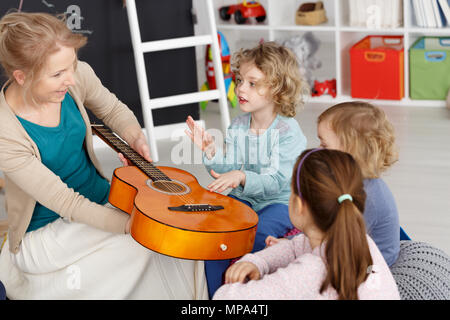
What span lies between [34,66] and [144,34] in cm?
166

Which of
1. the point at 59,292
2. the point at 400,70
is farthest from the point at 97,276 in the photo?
the point at 400,70

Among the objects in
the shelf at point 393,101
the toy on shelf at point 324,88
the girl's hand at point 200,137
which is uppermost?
the girl's hand at point 200,137

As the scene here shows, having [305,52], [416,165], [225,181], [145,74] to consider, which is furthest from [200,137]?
[305,52]

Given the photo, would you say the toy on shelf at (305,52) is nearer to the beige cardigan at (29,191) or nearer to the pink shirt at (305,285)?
the beige cardigan at (29,191)

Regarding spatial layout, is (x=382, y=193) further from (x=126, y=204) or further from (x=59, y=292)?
(x=59, y=292)

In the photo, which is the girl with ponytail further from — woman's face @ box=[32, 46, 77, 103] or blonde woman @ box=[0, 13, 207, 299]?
woman's face @ box=[32, 46, 77, 103]

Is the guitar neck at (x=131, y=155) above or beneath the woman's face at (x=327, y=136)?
beneath

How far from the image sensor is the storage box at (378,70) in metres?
3.90

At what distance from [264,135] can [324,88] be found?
2135 mm

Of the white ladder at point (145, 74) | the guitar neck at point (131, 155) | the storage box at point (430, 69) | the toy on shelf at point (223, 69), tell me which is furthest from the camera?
the toy on shelf at point (223, 69)

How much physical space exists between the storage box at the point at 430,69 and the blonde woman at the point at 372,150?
84.3 inches

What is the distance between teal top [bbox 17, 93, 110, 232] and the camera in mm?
1966

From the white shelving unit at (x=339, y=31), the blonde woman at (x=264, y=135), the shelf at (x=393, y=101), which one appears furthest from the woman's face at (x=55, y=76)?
the white shelving unit at (x=339, y=31)

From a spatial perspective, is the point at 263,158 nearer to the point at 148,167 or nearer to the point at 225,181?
the point at 225,181
